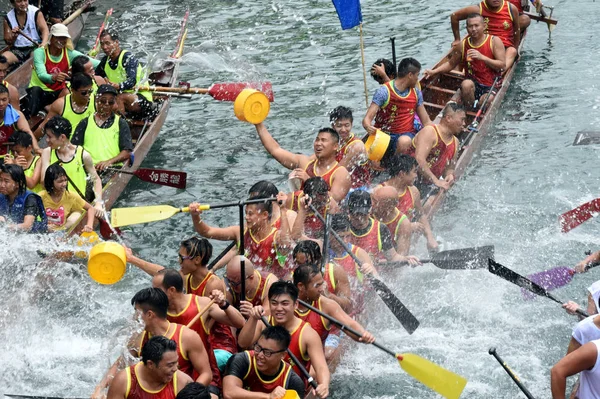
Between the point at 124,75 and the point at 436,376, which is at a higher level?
A: the point at 124,75

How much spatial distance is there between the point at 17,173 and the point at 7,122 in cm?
175

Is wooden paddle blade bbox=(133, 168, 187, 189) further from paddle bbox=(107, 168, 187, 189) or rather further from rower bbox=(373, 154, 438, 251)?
rower bbox=(373, 154, 438, 251)

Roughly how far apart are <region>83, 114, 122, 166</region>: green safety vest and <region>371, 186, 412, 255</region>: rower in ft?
11.7

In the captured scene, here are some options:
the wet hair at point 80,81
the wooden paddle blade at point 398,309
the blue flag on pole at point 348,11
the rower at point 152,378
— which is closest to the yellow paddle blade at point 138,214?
the wooden paddle blade at point 398,309

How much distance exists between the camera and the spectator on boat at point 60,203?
9.70 metres

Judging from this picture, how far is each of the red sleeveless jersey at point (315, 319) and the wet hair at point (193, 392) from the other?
1645 millimetres

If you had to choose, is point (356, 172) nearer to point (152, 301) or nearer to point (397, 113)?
point (397, 113)

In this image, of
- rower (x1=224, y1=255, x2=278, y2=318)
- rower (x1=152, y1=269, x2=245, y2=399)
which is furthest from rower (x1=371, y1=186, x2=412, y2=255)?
rower (x1=152, y1=269, x2=245, y2=399)

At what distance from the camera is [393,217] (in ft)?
31.4

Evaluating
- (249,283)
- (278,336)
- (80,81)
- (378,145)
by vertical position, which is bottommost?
(378,145)

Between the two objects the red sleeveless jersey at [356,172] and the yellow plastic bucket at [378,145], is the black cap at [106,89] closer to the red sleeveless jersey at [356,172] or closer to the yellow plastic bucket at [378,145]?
the red sleeveless jersey at [356,172]

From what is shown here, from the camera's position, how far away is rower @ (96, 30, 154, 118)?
1256cm

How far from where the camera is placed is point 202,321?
24.6ft

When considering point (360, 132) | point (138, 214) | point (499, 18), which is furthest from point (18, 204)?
point (499, 18)
